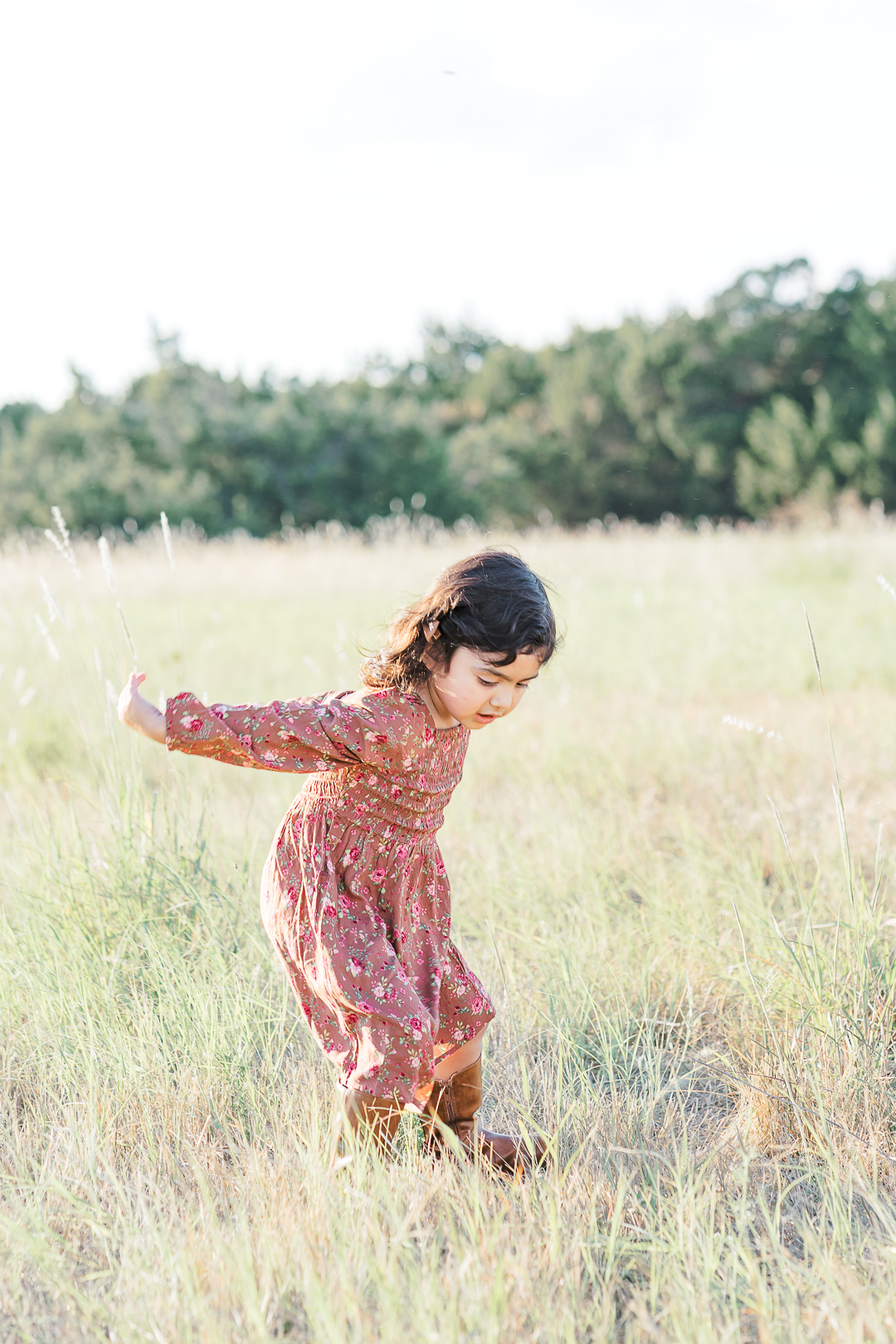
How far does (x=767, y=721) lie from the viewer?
4602 mm

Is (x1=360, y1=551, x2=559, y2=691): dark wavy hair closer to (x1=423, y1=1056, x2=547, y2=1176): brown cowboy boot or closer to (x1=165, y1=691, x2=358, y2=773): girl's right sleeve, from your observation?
(x1=165, y1=691, x2=358, y2=773): girl's right sleeve

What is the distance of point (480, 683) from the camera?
167cm

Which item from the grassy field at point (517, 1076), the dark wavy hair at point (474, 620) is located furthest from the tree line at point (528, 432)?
the dark wavy hair at point (474, 620)

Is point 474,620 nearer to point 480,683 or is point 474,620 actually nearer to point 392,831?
point 480,683

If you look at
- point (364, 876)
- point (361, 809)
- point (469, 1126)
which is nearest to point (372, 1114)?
point (469, 1126)

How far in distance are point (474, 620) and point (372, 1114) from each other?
83 cm

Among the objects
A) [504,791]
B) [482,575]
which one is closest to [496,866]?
[504,791]

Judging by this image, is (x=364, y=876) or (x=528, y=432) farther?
(x=528, y=432)

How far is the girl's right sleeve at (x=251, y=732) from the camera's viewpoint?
1.59 metres

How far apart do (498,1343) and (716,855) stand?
182 centimetres

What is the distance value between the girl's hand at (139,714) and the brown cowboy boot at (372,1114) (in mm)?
668

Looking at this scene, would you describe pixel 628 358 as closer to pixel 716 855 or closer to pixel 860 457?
pixel 860 457

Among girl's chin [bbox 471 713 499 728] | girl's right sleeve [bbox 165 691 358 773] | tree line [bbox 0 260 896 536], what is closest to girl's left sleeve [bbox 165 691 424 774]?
girl's right sleeve [bbox 165 691 358 773]

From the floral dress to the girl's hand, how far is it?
2 cm
